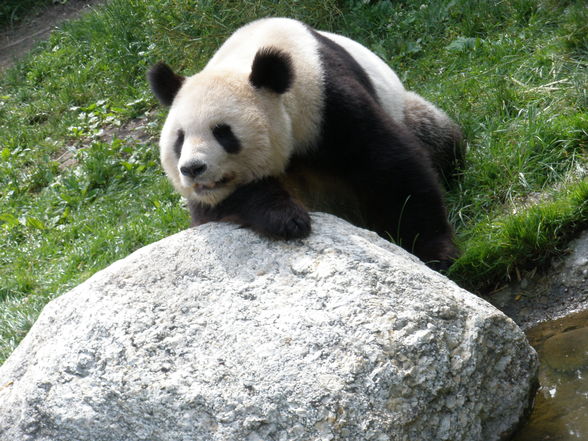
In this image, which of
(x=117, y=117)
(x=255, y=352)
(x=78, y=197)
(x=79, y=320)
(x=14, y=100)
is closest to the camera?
(x=255, y=352)

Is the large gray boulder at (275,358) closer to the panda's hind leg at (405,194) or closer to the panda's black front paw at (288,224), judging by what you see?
the panda's black front paw at (288,224)

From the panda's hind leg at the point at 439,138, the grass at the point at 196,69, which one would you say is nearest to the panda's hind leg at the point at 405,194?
the grass at the point at 196,69

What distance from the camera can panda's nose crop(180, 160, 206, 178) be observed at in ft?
14.3

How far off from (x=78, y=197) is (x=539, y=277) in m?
4.31

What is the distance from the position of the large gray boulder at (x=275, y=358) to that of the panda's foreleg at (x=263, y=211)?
6.9 inches

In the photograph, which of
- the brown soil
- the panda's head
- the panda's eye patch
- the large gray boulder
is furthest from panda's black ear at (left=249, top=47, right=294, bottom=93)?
the brown soil

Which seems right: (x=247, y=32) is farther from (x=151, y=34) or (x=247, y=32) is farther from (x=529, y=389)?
(x=151, y=34)

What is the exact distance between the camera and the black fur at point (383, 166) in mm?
4973

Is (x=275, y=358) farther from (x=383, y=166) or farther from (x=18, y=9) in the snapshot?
(x=18, y=9)

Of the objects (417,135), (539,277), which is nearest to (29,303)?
(417,135)

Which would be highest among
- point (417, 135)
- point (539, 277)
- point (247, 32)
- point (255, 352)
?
point (247, 32)

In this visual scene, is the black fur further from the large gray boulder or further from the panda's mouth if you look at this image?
the large gray boulder

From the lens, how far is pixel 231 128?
15.0ft

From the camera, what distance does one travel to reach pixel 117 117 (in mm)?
8867
